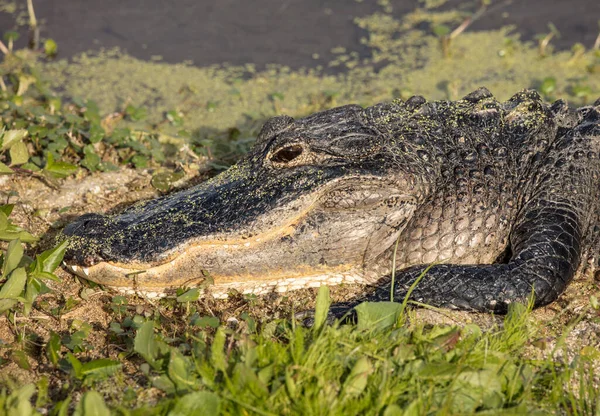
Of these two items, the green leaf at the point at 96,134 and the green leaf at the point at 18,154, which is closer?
the green leaf at the point at 18,154

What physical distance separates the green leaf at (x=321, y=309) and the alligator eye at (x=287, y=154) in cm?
99

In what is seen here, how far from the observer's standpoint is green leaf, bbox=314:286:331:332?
120 inches

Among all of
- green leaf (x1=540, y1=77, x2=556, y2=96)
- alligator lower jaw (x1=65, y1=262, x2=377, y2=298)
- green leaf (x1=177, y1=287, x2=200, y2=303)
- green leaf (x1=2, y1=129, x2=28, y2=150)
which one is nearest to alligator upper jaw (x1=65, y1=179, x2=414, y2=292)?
alligator lower jaw (x1=65, y1=262, x2=377, y2=298)

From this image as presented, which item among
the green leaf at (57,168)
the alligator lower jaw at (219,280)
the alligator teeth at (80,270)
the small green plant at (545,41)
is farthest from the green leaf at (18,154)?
the small green plant at (545,41)

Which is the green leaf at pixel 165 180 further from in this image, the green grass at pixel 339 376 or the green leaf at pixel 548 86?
the green leaf at pixel 548 86

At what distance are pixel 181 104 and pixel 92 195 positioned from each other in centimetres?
249

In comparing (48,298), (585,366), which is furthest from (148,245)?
(585,366)

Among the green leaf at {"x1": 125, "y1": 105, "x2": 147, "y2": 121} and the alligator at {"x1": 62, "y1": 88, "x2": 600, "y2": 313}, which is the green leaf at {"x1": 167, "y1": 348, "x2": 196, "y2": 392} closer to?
the alligator at {"x1": 62, "y1": 88, "x2": 600, "y2": 313}

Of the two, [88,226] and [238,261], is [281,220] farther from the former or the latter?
[88,226]

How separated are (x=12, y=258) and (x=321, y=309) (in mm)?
1673

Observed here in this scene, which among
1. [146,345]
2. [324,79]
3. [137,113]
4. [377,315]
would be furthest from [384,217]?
[324,79]

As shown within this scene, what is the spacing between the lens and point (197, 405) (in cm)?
259

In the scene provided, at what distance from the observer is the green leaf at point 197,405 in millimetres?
2584

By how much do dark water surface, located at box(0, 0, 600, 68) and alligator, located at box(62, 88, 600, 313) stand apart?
4448 millimetres
